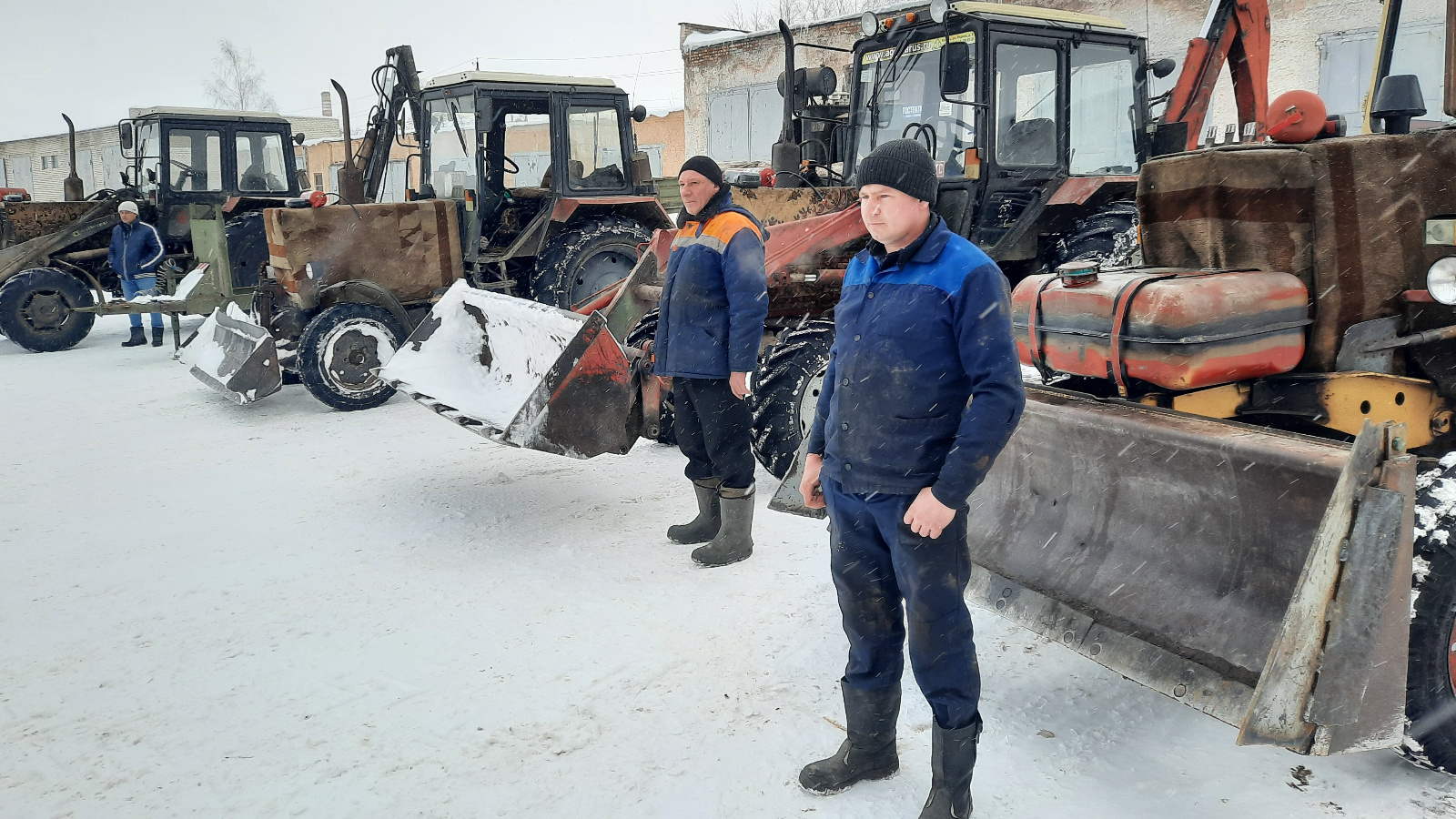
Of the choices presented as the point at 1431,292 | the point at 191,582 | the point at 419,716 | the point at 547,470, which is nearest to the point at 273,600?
the point at 191,582

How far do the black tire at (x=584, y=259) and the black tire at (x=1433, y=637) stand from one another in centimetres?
670

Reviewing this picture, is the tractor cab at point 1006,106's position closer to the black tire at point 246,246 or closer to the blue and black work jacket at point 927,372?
the blue and black work jacket at point 927,372

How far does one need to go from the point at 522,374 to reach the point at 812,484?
319 cm

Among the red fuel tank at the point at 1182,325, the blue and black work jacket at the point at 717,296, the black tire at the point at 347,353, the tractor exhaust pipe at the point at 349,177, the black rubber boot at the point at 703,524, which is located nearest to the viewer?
the red fuel tank at the point at 1182,325

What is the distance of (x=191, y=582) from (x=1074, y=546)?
11.3 ft

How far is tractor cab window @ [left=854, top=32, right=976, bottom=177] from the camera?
548 centimetres

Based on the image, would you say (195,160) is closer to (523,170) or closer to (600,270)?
(523,170)

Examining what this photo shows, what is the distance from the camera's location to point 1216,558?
261cm

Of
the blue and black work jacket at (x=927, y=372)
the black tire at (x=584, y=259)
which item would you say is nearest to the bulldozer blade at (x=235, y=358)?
the black tire at (x=584, y=259)

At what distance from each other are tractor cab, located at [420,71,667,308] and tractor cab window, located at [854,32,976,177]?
11.4 ft

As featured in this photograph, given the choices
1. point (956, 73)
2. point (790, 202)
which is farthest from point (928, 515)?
point (790, 202)

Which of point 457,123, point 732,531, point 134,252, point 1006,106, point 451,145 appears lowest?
point 732,531

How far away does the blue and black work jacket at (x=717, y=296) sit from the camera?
13.1ft

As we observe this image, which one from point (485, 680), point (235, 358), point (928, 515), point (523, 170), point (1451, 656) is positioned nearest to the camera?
point (928, 515)
